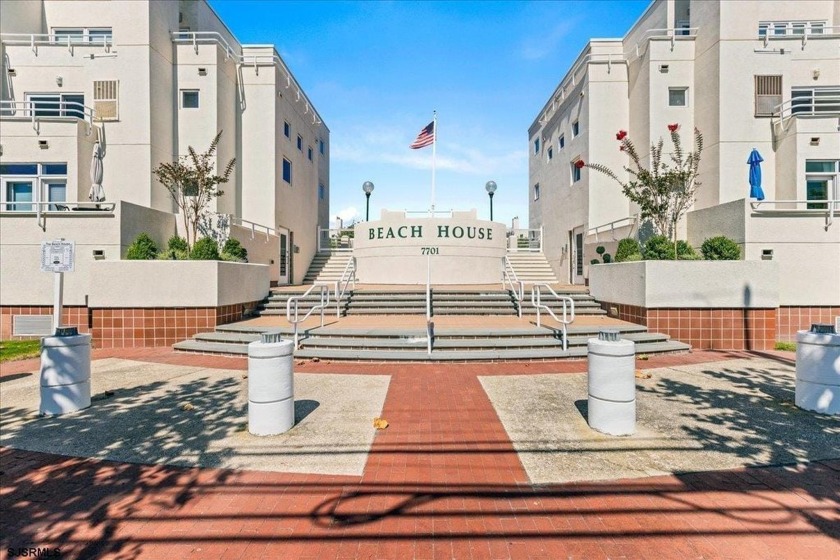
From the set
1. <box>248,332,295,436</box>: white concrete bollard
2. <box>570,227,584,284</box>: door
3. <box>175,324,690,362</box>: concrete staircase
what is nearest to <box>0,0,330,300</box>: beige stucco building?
<box>175,324,690,362</box>: concrete staircase

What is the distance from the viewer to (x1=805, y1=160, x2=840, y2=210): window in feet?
43.5

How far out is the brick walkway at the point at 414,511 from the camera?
263 centimetres

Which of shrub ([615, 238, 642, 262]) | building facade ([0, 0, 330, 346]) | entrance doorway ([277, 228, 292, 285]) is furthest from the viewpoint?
entrance doorway ([277, 228, 292, 285])

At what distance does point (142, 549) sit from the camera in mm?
2627

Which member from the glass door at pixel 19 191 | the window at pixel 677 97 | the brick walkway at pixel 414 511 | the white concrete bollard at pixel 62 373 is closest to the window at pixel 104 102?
the glass door at pixel 19 191

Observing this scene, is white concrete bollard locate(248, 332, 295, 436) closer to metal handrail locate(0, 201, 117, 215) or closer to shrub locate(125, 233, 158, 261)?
shrub locate(125, 233, 158, 261)

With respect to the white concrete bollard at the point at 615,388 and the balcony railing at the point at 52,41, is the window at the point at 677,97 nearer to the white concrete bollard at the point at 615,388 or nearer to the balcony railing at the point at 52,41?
the white concrete bollard at the point at 615,388

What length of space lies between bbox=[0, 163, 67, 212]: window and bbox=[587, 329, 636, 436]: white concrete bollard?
16.8 m

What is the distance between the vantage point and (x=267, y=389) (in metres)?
4.38

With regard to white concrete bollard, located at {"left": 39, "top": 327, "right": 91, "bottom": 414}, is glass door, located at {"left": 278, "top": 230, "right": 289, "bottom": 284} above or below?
above

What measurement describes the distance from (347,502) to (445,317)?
8309 millimetres

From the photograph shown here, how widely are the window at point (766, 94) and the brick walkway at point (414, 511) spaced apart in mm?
16382

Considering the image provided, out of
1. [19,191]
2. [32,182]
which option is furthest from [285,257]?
[19,191]

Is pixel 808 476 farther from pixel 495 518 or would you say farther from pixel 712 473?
pixel 495 518
